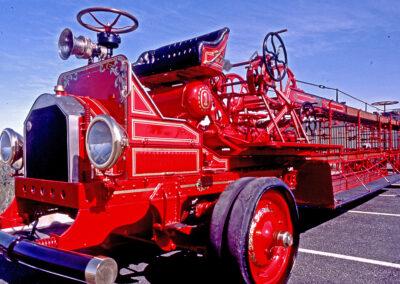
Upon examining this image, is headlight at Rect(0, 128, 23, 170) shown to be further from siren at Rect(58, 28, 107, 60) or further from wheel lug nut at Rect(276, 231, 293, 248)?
wheel lug nut at Rect(276, 231, 293, 248)

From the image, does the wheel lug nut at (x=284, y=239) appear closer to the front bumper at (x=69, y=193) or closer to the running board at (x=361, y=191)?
the front bumper at (x=69, y=193)

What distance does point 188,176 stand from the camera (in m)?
2.87

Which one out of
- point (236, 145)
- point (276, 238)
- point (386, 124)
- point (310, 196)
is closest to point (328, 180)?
point (310, 196)

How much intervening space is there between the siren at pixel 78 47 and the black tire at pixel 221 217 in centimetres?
155

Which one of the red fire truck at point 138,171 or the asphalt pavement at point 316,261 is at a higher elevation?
the red fire truck at point 138,171

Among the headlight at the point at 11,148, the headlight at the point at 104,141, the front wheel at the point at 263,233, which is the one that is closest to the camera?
the headlight at the point at 104,141

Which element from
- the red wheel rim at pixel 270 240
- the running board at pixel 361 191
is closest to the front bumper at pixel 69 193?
the red wheel rim at pixel 270 240

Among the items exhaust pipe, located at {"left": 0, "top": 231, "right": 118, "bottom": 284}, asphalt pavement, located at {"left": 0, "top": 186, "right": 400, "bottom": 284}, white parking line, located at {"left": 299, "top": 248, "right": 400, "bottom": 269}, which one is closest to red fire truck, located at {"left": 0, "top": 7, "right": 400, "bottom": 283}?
exhaust pipe, located at {"left": 0, "top": 231, "right": 118, "bottom": 284}

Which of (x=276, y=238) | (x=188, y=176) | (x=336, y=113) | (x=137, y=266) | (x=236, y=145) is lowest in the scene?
(x=137, y=266)

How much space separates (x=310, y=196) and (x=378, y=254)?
3.82 ft

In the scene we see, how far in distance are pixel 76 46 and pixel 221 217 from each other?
1799 millimetres

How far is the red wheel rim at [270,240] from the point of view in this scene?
8.82 ft

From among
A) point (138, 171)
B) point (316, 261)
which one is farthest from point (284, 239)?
point (138, 171)

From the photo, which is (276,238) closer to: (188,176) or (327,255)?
(188,176)
